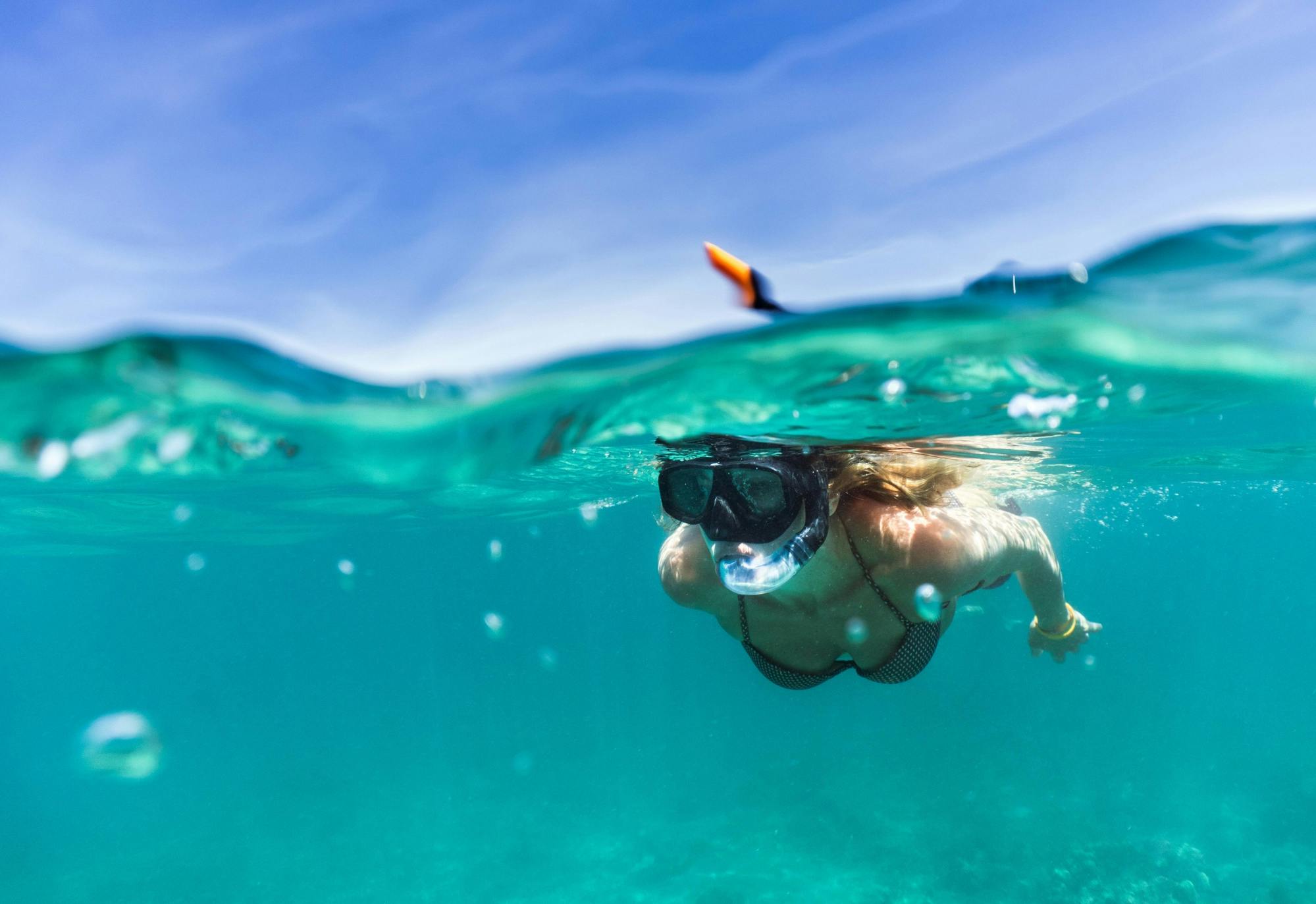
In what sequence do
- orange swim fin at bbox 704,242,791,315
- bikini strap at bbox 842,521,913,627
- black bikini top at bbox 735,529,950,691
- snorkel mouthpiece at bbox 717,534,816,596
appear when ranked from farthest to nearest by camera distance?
black bikini top at bbox 735,529,950,691 → bikini strap at bbox 842,521,913,627 → snorkel mouthpiece at bbox 717,534,816,596 → orange swim fin at bbox 704,242,791,315

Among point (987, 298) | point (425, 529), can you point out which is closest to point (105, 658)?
point (425, 529)

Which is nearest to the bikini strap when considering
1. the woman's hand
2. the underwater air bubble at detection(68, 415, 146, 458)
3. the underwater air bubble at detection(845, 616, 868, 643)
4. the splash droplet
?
the underwater air bubble at detection(845, 616, 868, 643)

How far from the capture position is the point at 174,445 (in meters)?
9.77

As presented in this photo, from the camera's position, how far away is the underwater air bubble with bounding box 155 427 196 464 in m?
8.87

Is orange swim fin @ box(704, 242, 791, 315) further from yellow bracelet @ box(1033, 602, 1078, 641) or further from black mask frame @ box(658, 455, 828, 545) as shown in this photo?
yellow bracelet @ box(1033, 602, 1078, 641)

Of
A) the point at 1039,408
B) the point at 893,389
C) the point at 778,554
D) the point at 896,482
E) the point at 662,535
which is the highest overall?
the point at 893,389

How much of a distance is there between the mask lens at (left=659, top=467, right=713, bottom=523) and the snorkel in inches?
11.6

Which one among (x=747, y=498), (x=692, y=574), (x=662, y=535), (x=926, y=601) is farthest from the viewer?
(x=662, y=535)

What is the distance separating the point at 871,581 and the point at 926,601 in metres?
0.43

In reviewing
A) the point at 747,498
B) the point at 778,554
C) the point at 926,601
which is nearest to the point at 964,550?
the point at 926,601

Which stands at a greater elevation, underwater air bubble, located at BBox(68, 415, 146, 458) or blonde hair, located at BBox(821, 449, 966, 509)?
underwater air bubble, located at BBox(68, 415, 146, 458)

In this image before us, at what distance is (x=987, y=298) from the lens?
535 cm

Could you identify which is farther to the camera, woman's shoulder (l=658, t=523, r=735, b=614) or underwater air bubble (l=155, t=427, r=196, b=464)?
underwater air bubble (l=155, t=427, r=196, b=464)

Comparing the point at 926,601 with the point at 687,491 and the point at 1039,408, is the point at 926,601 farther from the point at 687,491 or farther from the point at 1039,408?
the point at 1039,408
